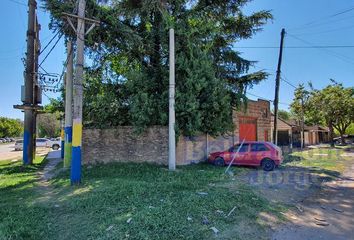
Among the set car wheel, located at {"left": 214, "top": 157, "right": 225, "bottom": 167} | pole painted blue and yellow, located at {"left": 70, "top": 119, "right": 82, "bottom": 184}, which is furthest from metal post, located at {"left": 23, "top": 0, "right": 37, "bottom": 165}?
car wheel, located at {"left": 214, "top": 157, "right": 225, "bottom": 167}

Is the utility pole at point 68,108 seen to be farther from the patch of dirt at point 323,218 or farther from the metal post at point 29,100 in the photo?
the patch of dirt at point 323,218

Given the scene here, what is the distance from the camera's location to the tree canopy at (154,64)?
1346 cm

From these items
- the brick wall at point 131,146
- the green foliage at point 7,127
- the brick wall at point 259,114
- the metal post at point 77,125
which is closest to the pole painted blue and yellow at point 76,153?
the metal post at point 77,125

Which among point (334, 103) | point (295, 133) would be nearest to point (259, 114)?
point (334, 103)

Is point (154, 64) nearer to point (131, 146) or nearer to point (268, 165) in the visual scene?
point (131, 146)

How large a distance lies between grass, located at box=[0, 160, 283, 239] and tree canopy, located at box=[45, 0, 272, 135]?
4.89 metres

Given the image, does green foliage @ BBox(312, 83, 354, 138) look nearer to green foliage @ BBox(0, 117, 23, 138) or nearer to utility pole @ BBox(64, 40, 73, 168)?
utility pole @ BBox(64, 40, 73, 168)

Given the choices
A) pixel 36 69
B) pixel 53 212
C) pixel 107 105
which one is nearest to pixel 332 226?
pixel 53 212

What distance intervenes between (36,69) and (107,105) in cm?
698

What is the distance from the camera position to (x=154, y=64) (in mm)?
15219

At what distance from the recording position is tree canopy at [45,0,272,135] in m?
13.5

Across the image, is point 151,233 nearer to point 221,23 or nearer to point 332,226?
point 332,226

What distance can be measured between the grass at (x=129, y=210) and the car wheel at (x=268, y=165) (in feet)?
15.3

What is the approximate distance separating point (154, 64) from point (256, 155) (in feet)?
23.6
